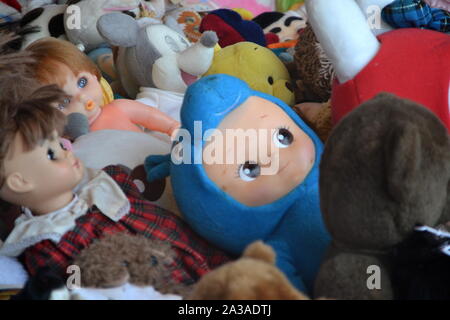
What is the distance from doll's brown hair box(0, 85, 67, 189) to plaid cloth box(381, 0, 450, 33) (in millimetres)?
589

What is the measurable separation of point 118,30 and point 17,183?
553 millimetres

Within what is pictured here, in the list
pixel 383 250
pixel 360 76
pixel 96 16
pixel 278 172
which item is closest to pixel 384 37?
pixel 360 76

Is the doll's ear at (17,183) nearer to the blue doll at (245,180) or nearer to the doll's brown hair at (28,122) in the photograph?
the doll's brown hair at (28,122)

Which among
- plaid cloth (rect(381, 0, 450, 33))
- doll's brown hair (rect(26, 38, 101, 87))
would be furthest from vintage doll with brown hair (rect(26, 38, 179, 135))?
plaid cloth (rect(381, 0, 450, 33))

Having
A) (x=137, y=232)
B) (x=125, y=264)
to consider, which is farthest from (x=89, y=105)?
(x=125, y=264)

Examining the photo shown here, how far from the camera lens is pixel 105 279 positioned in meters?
0.70

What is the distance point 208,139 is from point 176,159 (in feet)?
0.22

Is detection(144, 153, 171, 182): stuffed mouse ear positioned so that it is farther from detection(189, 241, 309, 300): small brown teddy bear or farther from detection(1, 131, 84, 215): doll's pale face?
detection(189, 241, 309, 300): small brown teddy bear

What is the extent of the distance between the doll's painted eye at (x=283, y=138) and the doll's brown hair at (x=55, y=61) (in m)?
0.47

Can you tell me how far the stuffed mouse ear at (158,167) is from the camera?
3.04 ft

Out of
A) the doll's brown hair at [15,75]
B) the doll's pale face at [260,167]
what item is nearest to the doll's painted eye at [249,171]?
the doll's pale face at [260,167]

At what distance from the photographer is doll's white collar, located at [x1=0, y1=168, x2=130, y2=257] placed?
2.60 ft

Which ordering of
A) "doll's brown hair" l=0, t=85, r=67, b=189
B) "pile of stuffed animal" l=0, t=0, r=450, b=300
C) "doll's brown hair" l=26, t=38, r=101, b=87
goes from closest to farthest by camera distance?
"pile of stuffed animal" l=0, t=0, r=450, b=300 < "doll's brown hair" l=0, t=85, r=67, b=189 < "doll's brown hair" l=26, t=38, r=101, b=87
